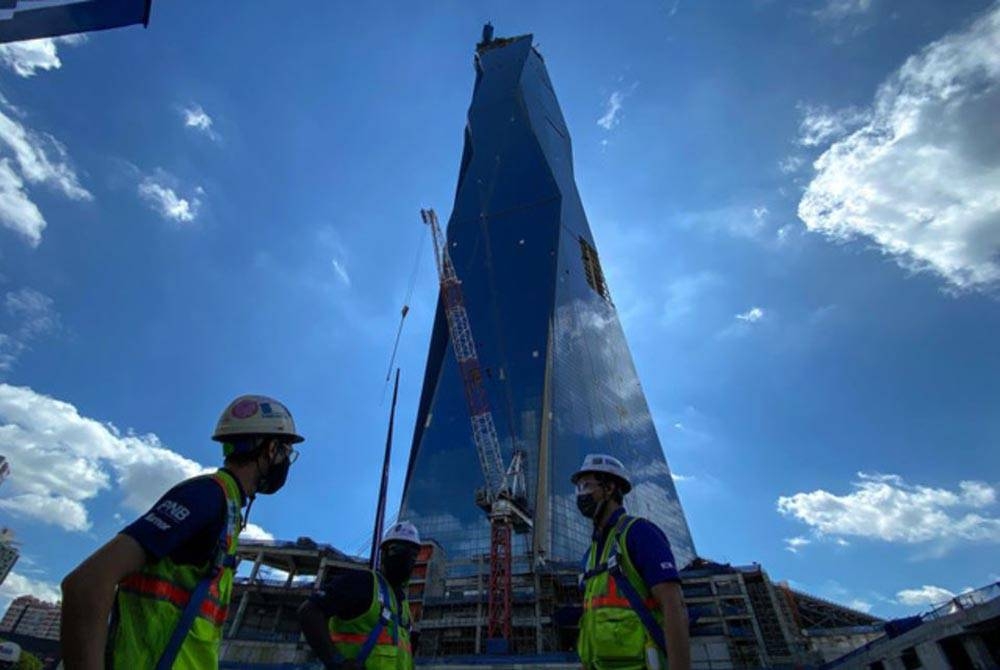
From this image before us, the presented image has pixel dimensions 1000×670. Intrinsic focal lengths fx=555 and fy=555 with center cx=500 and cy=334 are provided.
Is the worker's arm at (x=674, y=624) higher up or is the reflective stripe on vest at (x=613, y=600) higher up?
the reflective stripe on vest at (x=613, y=600)

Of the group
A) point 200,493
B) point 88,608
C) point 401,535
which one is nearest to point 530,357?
point 401,535

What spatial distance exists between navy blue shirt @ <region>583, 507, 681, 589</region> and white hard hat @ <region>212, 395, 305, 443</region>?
236 cm

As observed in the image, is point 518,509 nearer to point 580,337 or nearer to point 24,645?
point 580,337

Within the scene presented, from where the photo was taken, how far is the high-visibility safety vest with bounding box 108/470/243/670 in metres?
2.52

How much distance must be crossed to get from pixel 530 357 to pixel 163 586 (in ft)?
336

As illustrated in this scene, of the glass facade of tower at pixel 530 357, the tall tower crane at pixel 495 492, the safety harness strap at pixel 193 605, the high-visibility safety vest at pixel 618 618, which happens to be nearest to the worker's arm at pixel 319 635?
the safety harness strap at pixel 193 605

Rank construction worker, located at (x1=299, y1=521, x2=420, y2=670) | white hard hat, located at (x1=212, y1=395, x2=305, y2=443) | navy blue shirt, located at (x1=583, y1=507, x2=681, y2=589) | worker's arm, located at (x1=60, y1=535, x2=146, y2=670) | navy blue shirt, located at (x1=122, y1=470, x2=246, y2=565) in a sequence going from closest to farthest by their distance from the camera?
worker's arm, located at (x1=60, y1=535, x2=146, y2=670)
navy blue shirt, located at (x1=122, y1=470, x2=246, y2=565)
white hard hat, located at (x1=212, y1=395, x2=305, y2=443)
navy blue shirt, located at (x1=583, y1=507, x2=681, y2=589)
construction worker, located at (x1=299, y1=521, x2=420, y2=670)

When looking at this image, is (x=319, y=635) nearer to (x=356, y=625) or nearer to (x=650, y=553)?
(x=356, y=625)

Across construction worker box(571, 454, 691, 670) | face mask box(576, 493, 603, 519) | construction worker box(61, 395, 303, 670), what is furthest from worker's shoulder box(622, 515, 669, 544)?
construction worker box(61, 395, 303, 670)

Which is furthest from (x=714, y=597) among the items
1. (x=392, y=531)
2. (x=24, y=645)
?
(x=24, y=645)

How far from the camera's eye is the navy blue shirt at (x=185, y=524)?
8.23ft

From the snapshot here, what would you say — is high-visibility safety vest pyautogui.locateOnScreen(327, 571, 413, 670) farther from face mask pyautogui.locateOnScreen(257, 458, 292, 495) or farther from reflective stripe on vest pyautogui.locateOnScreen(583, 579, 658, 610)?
reflective stripe on vest pyautogui.locateOnScreen(583, 579, 658, 610)

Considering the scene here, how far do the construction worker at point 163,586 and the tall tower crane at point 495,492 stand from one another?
67579 millimetres

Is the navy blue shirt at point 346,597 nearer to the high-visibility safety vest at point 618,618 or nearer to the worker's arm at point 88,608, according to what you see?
the high-visibility safety vest at point 618,618
